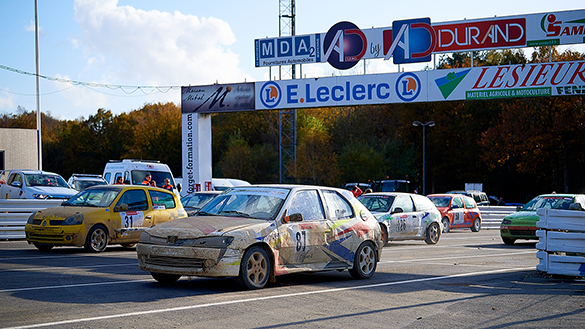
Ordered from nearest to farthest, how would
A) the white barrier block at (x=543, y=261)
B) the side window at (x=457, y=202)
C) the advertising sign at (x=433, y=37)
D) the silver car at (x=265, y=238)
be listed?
1. the silver car at (x=265, y=238)
2. the white barrier block at (x=543, y=261)
3. the advertising sign at (x=433, y=37)
4. the side window at (x=457, y=202)

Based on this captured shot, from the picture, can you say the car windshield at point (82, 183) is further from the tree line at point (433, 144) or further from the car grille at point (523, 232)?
the tree line at point (433, 144)

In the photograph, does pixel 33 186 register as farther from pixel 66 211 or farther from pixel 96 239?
pixel 96 239

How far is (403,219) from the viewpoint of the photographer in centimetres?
1906

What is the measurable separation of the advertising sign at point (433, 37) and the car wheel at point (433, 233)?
995 cm

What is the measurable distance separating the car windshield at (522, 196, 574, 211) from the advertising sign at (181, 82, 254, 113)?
44.6 feet

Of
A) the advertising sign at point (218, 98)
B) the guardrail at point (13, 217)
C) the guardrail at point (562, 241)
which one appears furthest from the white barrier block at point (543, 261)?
the advertising sign at point (218, 98)

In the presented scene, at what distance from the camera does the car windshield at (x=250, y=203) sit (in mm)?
9523

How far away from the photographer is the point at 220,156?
7512cm

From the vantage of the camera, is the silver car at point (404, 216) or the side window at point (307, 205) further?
the silver car at point (404, 216)

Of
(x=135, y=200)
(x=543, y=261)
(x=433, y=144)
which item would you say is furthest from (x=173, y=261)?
(x=433, y=144)

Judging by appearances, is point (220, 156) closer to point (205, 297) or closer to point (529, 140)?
point (529, 140)

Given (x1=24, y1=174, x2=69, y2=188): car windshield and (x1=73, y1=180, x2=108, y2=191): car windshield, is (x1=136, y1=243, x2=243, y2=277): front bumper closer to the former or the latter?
(x1=24, y1=174, x2=69, y2=188): car windshield

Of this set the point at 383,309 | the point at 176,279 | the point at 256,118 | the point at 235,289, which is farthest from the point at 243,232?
the point at 256,118

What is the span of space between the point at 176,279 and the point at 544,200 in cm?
1388
